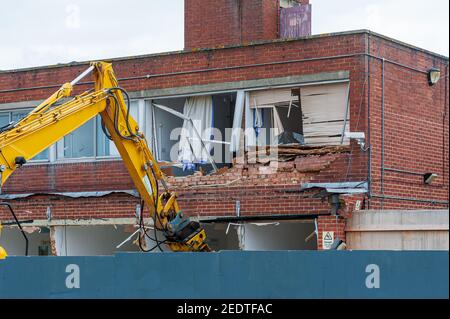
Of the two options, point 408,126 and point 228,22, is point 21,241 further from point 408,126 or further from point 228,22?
point 408,126

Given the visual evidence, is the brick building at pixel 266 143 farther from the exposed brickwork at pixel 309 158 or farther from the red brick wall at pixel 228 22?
the red brick wall at pixel 228 22

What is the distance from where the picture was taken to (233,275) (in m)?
17.8

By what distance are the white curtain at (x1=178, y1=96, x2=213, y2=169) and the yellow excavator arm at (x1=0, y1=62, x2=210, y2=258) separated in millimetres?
2262

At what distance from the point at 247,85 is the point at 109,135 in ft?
12.5

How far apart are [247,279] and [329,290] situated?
141 centimetres

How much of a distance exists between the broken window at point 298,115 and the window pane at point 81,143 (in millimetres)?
4425

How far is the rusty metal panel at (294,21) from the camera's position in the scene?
2917 cm

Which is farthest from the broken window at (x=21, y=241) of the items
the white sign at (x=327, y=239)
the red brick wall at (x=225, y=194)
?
the white sign at (x=327, y=239)

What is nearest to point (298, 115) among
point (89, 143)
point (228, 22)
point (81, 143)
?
point (89, 143)

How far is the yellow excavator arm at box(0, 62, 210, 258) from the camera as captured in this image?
66.5ft

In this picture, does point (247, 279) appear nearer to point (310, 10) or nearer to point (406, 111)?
point (406, 111)

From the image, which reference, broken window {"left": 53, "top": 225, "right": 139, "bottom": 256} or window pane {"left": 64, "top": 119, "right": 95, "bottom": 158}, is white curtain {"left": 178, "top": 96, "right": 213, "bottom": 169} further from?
window pane {"left": 64, "top": 119, "right": 95, "bottom": 158}

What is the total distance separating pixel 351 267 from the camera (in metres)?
17.0

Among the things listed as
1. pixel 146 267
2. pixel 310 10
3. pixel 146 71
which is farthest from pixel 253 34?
pixel 146 267
